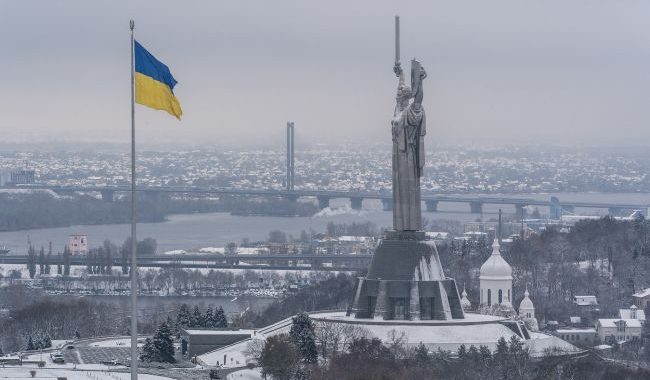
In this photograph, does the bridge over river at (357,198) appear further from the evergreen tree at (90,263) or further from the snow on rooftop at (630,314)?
the snow on rooftop at (630,314)

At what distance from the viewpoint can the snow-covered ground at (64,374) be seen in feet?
184

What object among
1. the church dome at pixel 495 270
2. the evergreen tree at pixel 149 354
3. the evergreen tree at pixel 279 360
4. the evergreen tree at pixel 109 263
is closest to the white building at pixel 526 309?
the church dome at pixel 495 270

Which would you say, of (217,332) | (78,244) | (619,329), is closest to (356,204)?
(78,244)

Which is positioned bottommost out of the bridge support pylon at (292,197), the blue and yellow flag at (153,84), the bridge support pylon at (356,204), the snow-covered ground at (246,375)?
the snow-covered ground at (246,375)

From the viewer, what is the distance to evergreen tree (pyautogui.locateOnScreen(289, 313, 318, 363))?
60156 millimetres

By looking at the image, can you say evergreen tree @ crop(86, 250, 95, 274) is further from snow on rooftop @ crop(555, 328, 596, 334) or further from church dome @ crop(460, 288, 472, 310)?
church dome @ crop(460, 288, 472, 310)

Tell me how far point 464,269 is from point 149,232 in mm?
82754

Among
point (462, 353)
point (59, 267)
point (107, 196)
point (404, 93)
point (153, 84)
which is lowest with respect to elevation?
point (462, 353)

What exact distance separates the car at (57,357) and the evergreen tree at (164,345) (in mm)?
2197

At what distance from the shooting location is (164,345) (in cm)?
6338

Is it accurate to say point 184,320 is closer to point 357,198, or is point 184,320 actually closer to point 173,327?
point 173,327

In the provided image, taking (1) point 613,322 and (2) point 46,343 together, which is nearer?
(2) point 46,343

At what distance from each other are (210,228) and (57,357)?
4607 inches

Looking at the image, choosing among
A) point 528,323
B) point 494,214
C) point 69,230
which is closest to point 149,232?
point 69,230
